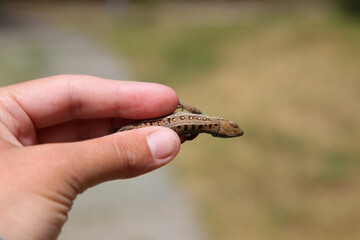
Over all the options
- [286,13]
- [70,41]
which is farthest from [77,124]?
[286,13]

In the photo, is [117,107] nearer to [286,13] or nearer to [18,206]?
[18,206]

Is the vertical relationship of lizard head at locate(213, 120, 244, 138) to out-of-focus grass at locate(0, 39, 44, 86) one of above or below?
above

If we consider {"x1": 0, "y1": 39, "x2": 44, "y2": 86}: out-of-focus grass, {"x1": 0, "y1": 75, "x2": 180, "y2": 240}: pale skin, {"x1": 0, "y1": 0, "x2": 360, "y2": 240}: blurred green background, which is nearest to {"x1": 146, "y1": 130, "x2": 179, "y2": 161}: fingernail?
{"x1": 0, "y1": 75, "x2": 180, "y2": 240}: pale skin

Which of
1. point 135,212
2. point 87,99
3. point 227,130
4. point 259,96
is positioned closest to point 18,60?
point 259,96

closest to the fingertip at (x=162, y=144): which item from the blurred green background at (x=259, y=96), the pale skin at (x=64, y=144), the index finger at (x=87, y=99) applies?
the pale skin at (x=64, y=144)

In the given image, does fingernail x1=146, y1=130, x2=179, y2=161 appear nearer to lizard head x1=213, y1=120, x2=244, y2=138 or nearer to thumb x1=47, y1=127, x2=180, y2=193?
thumb x1=47, y1=127, x2=180, y2=193

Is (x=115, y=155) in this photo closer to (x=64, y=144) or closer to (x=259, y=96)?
(x=64, y=144)
